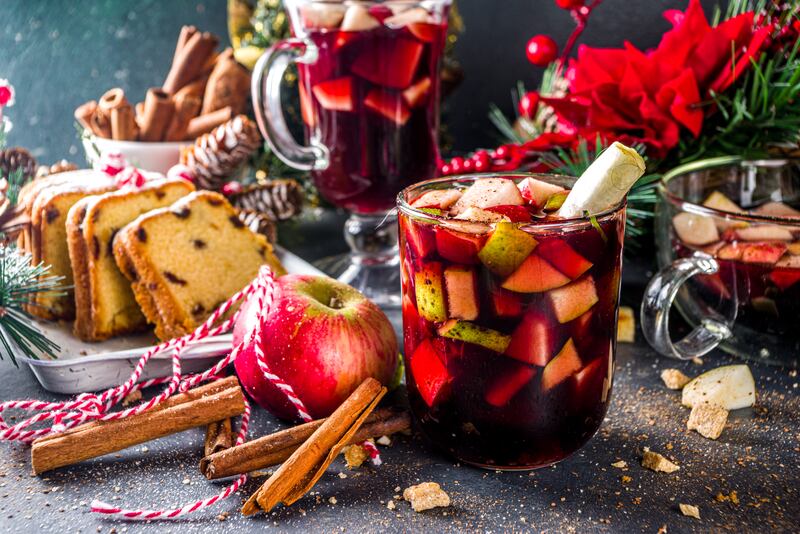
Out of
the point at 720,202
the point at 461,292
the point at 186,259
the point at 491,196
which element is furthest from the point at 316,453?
the point at 720,202

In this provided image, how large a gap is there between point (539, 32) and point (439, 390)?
52.6 inches

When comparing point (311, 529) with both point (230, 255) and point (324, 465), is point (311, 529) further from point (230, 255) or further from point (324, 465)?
point (230, 255)

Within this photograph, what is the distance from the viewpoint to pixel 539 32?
2.05 m

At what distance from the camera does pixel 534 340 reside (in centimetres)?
93

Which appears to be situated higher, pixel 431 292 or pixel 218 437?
pixel 431 292

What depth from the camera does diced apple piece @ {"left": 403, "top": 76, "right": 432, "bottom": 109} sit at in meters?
1.54

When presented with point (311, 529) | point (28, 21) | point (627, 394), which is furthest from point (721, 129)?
point (28, 21)

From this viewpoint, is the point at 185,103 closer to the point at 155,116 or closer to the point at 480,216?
the point at 155,116

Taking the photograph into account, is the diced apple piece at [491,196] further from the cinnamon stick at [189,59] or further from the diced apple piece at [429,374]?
the cinnamon stick at [189,59]

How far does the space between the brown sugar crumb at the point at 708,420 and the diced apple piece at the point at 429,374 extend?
0.39 metres

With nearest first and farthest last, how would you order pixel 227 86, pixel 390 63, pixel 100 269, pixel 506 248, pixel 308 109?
pixel 506 248 → pixel 100 269 → pixel 390 63 → pixel 308 109 → pixel 227 86

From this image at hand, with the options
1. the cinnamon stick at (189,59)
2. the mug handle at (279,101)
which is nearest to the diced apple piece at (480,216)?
the mug handle at (279,101)

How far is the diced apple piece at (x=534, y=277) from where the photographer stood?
2.95 ft

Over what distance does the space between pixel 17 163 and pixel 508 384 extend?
1.23 metres
